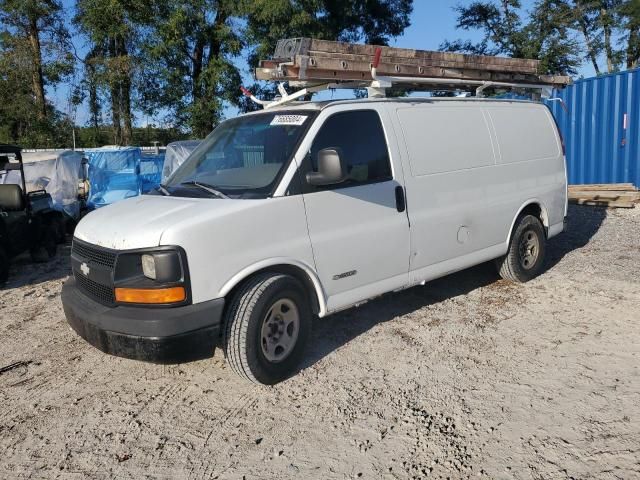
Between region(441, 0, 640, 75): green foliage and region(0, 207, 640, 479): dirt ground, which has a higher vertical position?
region(441, 0, 640, 75): green foliage

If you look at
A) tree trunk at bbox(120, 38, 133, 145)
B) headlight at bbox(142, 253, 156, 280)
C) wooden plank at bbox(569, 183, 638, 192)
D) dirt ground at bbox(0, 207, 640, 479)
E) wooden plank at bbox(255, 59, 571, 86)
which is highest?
tree trunk at bbox(120, 38, 133, 145)

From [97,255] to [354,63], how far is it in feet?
9.42

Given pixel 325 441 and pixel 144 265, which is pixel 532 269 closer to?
pixel 325 441

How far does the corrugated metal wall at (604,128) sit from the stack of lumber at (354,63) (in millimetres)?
6600

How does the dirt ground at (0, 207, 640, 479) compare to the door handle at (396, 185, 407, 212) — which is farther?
the door handle at (396, 185, 407, 212)

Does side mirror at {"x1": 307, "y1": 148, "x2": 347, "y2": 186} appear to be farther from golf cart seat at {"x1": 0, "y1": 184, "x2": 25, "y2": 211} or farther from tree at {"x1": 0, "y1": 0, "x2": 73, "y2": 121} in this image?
tree at {"x1": 0, "y1": 0, "x2": 73, "y2": 121}

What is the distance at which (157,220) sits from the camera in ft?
11.5

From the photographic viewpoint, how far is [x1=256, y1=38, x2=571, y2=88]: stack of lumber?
15.4ft

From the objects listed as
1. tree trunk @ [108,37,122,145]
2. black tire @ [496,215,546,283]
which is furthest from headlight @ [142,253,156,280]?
tree trunk @ [108,37,122,145]

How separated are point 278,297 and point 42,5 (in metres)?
23.1

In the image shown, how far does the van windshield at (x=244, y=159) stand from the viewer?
3936mm

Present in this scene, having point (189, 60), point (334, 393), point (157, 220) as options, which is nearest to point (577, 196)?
point (334, 393)

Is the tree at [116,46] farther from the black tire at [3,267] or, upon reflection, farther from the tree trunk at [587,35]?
the tree trunk at [587,35]

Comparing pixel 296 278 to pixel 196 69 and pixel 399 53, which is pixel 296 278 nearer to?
pixel 399 53
